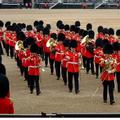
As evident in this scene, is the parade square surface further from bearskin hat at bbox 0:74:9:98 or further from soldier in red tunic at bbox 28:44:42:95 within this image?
bearskin hat at bbox 0:74:9:98

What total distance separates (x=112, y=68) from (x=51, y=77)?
14.0ft

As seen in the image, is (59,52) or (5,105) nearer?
(5,105)

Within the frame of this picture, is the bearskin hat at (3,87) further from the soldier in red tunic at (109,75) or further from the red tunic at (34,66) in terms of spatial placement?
the red tunic at (34,66)

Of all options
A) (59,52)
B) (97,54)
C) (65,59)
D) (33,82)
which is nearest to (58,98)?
(33,82)

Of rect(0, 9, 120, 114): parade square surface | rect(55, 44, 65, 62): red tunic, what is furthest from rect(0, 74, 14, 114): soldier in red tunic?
rect(55, 44, 65, 62): red tunic

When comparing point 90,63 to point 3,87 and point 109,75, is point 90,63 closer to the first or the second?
point 109,75

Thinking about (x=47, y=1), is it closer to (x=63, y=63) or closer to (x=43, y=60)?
(x=43, y=60)

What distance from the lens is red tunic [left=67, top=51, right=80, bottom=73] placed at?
39.3 feet

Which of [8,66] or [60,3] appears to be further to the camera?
[60,3]

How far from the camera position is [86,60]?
51.3ft

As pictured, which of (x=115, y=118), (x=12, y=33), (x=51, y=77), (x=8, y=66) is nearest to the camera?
(x=115, y=118)

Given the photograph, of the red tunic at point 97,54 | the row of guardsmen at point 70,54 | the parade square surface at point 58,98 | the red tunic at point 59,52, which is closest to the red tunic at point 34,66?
the row of guardsmen at point 70,54

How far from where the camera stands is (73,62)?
1205 cm

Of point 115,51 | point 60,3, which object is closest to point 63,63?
point 115,51
